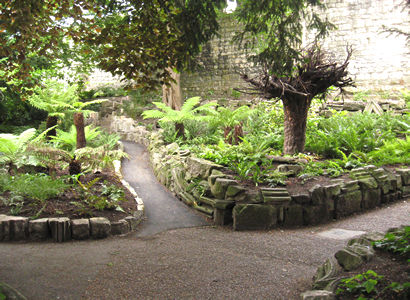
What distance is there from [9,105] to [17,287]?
925 cm

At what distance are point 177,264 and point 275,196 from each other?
193cm

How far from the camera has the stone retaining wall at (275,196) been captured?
491 centimetres

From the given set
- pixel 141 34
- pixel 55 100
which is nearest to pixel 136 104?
pixel 55 100

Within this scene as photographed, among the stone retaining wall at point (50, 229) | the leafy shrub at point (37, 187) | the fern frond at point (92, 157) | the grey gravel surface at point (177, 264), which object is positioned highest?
the fern frond at point (92, 157)

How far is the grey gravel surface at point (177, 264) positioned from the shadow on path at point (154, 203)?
1.30 ft

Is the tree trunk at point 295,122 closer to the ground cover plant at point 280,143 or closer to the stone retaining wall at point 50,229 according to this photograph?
the ground cover plant at point 280,143

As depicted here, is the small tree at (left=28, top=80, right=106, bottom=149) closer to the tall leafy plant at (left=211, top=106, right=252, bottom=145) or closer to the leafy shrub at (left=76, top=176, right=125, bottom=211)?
the tall leafy plant at (left=211, top=106, right=252, bottom=145)

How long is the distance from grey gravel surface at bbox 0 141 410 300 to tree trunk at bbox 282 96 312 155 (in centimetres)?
216

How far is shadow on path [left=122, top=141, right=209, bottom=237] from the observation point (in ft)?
17.5

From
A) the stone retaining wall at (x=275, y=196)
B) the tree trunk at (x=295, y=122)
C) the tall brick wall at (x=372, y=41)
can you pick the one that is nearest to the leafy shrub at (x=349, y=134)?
the tree trunk at (x=295, y=122)

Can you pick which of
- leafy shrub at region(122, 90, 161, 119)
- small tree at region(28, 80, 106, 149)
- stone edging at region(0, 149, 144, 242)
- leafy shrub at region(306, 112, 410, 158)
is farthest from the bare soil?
leafy shrub at region(122, 90, 161, 119)

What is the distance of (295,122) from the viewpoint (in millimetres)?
6613

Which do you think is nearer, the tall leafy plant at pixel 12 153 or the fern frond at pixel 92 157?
the fern frond at pixel 92 157

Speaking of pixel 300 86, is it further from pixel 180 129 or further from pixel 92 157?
pixel 92 157
